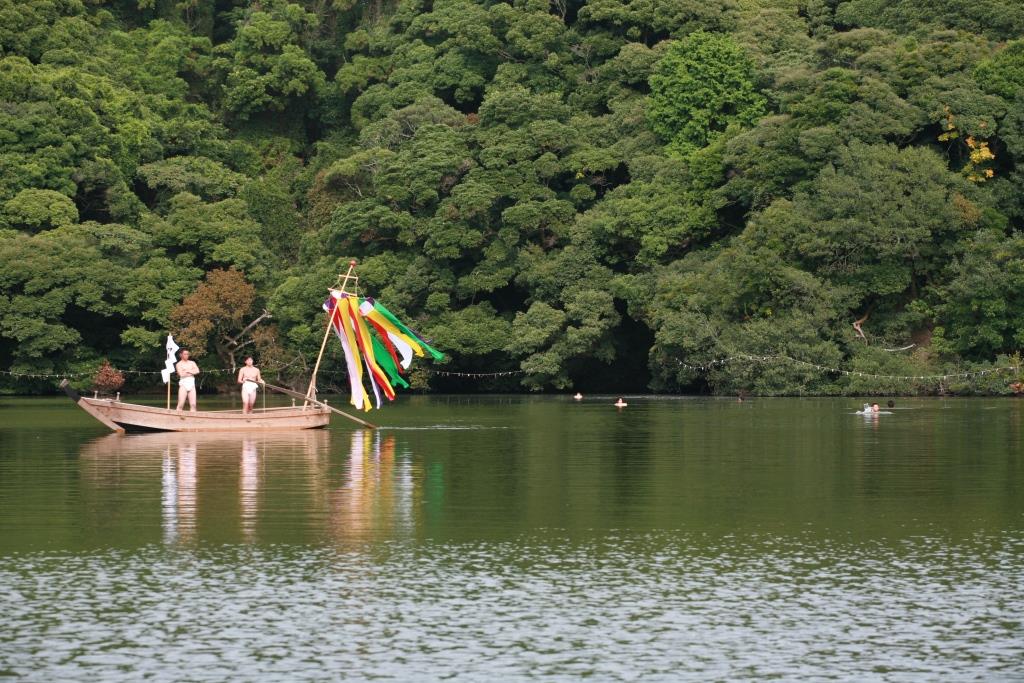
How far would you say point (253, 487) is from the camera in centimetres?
3111

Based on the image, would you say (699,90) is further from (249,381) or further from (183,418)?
(183,418)

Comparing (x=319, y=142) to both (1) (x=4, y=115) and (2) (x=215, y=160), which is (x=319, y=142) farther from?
(1) (x=4, y=115)

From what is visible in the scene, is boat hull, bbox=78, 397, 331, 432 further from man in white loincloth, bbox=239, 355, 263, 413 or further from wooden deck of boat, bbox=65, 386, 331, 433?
man in white loincloth, bbox=239, 355, 263, 413

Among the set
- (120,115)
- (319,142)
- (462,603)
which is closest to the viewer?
(462,603)

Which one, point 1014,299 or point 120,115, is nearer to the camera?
point 1014,299

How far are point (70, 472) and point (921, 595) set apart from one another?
20447 millimetres

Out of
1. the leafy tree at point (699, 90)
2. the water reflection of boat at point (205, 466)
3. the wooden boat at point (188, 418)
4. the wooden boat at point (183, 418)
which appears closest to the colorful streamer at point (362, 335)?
the wooden boat at point (188, 418)

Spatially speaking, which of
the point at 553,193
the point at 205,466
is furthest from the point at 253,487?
the point at 553,193

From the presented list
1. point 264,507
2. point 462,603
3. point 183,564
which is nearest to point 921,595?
point 462,603

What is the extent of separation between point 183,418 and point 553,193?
37053 millimetres

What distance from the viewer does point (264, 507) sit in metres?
27.8

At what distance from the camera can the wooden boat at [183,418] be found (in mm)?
46375

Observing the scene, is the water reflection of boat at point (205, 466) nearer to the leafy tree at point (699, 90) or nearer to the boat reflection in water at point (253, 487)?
the boat reflection in water at point (253, 487)

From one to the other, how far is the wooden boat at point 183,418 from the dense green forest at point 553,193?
27087 millimetres
